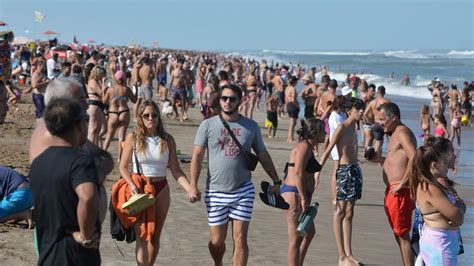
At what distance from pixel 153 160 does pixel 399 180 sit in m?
2.08

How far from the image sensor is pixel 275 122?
65.2 feet

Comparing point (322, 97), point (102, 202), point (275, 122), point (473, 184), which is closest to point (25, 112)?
point (275, 122)

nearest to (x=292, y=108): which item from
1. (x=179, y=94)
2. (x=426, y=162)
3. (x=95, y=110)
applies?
(x=179, y=94)

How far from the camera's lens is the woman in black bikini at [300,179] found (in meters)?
7.14

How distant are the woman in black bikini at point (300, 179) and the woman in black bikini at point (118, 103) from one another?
615 cm

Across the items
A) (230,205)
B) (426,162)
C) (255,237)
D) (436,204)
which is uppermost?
(426,162)

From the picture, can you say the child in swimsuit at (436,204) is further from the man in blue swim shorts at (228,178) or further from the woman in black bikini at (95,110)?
the woman in black bikini at (95,110)

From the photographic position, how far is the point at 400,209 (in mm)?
7215

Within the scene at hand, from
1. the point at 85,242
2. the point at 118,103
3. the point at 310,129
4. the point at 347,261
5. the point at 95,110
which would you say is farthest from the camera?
the point at 118,103

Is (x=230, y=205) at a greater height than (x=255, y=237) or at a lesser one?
greater

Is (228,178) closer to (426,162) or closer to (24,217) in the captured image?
(426,162)

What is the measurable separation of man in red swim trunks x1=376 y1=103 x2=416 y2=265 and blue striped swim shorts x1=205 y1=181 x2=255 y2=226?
1.25 metres

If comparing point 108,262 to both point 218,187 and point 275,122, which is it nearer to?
point 218,187

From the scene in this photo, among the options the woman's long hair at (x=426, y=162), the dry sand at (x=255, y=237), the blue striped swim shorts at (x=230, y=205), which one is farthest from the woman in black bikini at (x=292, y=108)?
the woman's long hair at (x=426, y=162)
